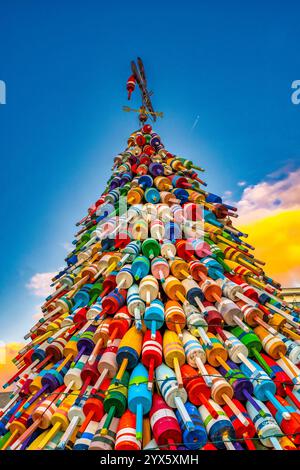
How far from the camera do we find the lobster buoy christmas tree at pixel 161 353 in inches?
93.8

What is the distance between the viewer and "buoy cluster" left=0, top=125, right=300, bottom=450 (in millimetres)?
2381

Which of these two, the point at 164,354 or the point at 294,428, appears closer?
the point at 294,428

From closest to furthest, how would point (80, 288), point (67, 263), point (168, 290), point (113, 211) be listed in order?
point (168, 290)
point (80, 288)
point (113, 211)
point (67, 263)

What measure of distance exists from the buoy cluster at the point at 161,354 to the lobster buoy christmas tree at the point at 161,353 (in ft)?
0.04

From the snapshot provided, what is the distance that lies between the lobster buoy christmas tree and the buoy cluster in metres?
0.01

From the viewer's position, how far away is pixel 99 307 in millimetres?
3562

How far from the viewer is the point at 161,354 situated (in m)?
2.83

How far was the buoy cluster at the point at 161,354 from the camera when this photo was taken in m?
2.38

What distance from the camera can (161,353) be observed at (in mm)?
2830
